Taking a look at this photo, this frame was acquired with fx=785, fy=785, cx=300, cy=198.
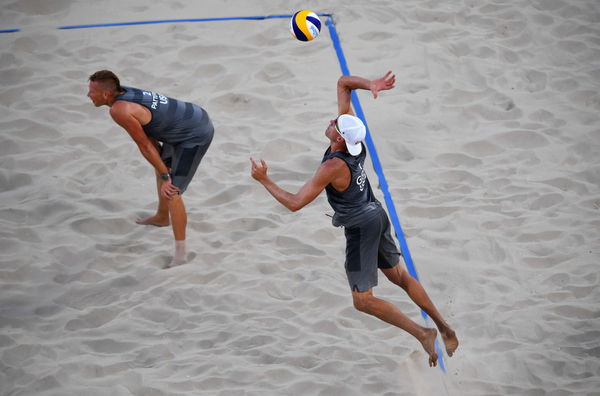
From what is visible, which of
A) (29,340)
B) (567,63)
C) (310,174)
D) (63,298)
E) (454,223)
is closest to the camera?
(29,340)

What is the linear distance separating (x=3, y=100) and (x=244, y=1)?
2.45 metres

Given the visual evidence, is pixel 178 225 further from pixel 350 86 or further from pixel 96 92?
pixel 350 86

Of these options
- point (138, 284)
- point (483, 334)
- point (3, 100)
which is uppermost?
point (3, 100)

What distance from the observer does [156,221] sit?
5.27 m

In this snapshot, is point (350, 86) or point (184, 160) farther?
point (184, 160)

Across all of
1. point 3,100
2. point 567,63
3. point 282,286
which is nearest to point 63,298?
point 282,286

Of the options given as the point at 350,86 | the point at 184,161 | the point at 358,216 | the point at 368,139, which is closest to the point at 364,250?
the point at 358,216

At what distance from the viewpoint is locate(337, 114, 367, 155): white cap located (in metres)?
3.73

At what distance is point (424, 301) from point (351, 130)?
1.00 metres

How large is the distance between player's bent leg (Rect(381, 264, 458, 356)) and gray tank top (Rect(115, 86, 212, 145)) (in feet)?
4.89

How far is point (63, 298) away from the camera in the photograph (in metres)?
4.62

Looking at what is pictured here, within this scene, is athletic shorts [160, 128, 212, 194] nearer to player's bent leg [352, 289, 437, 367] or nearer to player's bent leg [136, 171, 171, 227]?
player's bent leg [136, 171, 171, 227]

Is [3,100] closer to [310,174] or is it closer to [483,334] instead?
[310,174]

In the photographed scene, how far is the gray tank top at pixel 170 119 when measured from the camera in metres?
4.67
